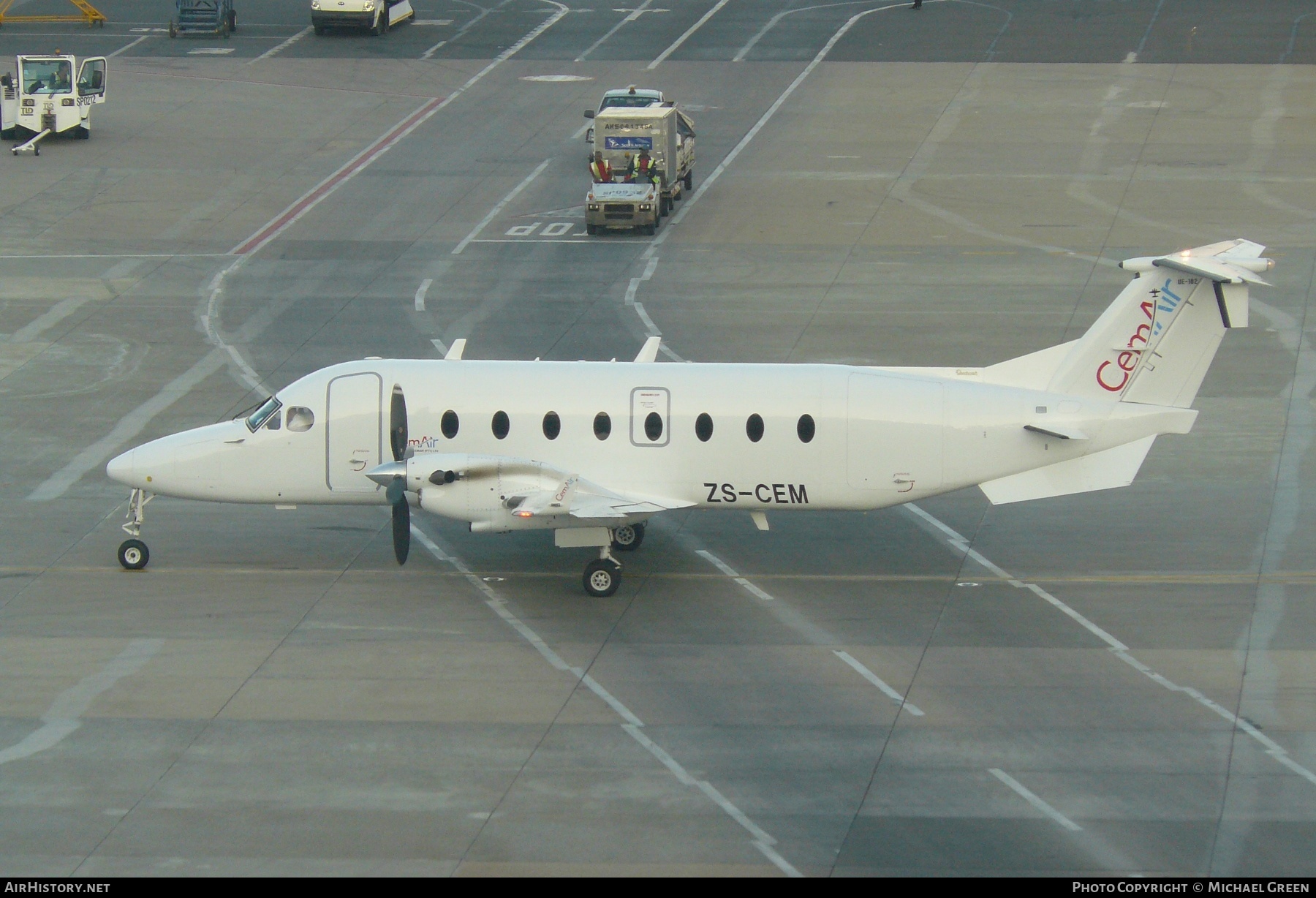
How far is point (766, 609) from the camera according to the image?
26422mm

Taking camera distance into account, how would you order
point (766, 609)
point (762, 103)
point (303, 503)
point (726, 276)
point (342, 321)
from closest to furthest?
point (766, 609) → point (303, 503) → point (342, 321) → point (726, 276) → point (762, 103)

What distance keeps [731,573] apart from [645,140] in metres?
24.7

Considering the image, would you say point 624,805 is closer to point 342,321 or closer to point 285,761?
point 285,761

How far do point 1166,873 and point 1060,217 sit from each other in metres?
33.3

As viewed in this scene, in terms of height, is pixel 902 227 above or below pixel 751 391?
below

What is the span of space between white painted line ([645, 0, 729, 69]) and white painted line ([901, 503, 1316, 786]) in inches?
1586

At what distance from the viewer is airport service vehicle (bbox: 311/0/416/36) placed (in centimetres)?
7125

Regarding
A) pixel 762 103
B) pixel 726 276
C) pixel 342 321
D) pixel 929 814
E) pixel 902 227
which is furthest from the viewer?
pixel 762 103

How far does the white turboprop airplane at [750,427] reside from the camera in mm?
26812

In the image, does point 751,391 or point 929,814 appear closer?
point 929,814

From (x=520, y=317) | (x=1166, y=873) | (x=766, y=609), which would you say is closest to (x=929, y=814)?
(x=1166, y=873)

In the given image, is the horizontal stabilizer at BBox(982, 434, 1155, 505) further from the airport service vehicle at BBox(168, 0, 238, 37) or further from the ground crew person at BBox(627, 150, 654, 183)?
the airport service vehicle at BBox(168, 0, 238, 37)

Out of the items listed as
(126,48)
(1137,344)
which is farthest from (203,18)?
(1137,344)

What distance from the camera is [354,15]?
7150 cm
